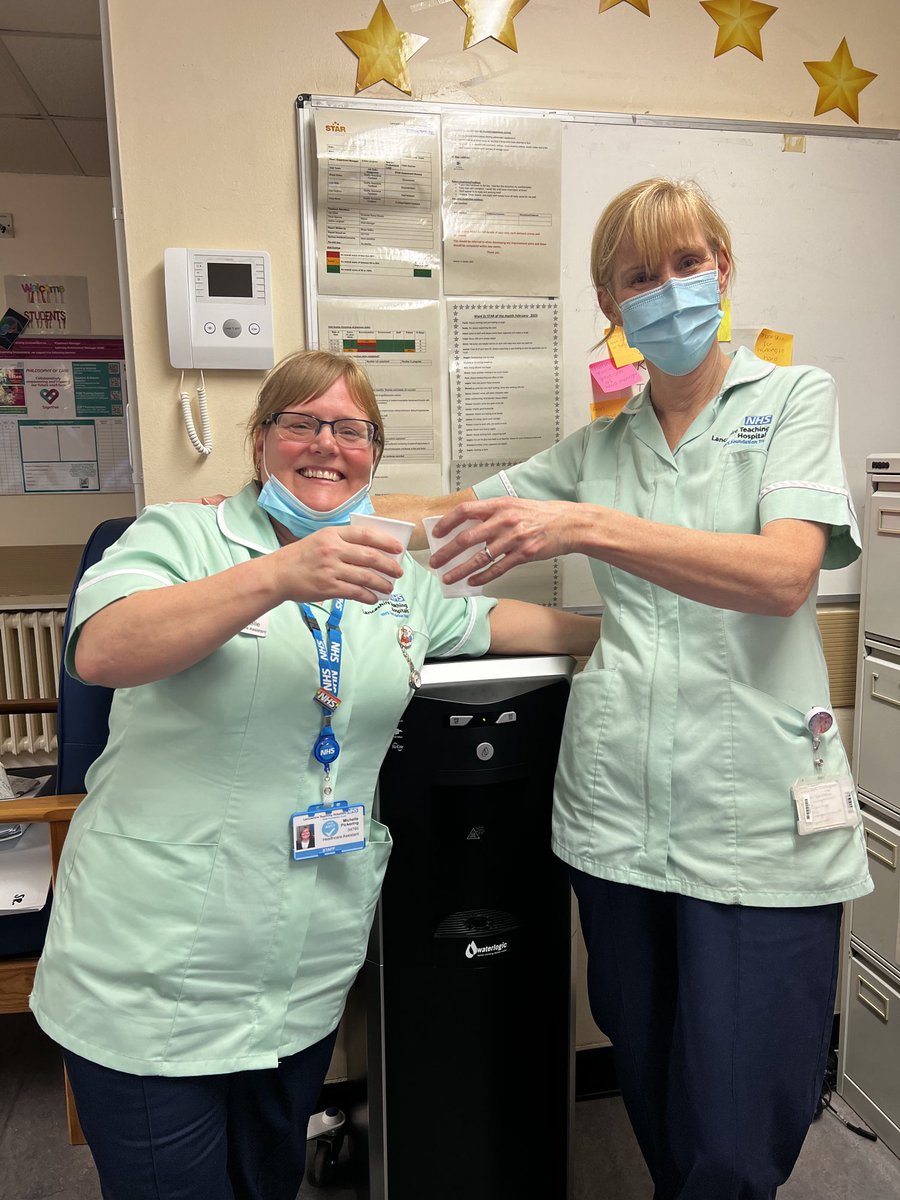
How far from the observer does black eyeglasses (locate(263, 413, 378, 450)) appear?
45.7 inches

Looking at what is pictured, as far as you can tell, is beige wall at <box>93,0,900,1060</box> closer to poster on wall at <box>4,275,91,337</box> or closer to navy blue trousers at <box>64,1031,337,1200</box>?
navy blue trousers at <box>64,1031,337,1200</box>

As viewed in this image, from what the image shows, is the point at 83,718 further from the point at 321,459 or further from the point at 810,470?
the point at 810,470

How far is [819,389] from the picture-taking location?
1227 millimetres

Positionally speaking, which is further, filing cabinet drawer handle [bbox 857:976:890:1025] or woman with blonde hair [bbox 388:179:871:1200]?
filing cabinet drawer handle [bbox 857:976:890:1025]

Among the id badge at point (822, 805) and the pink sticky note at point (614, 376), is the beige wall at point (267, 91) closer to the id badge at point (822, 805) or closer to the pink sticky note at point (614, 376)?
the pink sticky note at point (614, 376)

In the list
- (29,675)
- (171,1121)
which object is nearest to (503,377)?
(171,1121)

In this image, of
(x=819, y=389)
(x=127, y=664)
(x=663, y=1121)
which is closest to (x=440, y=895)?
(x=663, y=1121)

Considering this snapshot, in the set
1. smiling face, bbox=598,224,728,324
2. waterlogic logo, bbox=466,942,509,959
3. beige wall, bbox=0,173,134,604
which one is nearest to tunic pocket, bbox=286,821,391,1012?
waterlogic logo, bbox=466,942,509,959

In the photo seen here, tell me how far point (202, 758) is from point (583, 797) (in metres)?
0.58

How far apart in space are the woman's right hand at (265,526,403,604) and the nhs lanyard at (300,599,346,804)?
0.66ft

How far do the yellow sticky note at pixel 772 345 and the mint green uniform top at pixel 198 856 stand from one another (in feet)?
4.31

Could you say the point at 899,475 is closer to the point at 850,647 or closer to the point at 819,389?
the point at 850,647

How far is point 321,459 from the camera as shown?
1.16 m

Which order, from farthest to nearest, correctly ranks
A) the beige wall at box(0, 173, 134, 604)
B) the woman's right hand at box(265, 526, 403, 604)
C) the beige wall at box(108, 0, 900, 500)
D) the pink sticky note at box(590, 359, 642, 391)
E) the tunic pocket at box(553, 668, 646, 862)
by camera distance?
1. the beige wall at box(0, 173, 134, 604)
2. the pink sticky note at box(590, 359, 642, 391)
3. the beige wall at box(108, 0, 900, 500)
4. the tunic pocket at box(553, 668, 646, 862)
5. the woman's right hand at box(265, 526, 403, 604)
